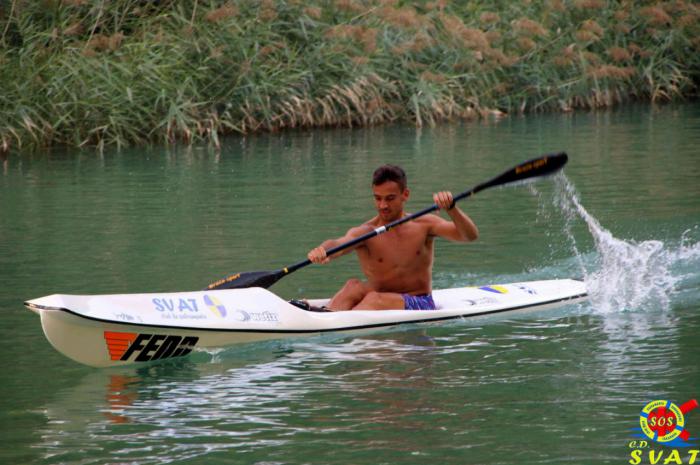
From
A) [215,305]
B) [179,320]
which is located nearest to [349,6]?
[215,305]

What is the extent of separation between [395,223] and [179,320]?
5.21ft

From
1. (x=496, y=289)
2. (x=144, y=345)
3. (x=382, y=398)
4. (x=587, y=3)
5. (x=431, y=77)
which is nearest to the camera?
(x=382, y=398)

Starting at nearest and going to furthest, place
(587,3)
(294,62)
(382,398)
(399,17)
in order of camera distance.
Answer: (382,398), (294,62), (399,17), (587,3)

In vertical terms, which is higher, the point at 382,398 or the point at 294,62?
the point at 294,62

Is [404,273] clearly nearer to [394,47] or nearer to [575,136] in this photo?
[575,136]

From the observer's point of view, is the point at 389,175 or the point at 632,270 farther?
the point at 632,270

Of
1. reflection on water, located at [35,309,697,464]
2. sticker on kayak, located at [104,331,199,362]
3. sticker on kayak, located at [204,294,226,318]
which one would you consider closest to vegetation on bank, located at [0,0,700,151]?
sticker on kayak, located at [204,294,226,318]

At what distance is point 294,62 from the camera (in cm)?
2038

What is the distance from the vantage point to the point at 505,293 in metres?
9.20

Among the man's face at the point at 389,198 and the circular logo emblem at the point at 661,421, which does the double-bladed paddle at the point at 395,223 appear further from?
the circular logo emblem at the point at 661,421

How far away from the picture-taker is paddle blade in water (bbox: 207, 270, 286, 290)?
848 centimetres

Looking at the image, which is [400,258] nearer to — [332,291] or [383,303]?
[383,303]

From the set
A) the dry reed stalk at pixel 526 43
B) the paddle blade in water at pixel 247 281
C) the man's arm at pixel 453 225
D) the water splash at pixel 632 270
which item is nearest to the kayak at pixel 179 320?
the paddle blade in water at pixel 247 281

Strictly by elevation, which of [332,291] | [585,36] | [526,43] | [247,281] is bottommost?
[332,291]
